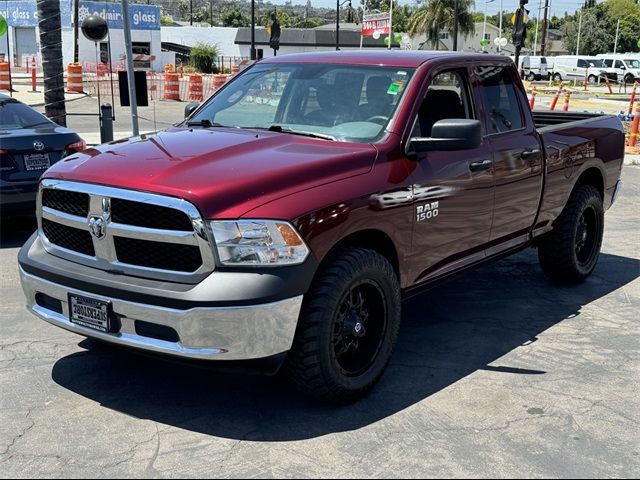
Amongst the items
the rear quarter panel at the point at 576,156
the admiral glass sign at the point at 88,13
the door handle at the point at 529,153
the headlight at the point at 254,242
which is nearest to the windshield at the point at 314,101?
the headlight at the point at 254,242

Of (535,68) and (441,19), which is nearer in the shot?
(535,68)

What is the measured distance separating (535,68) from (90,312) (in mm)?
64557

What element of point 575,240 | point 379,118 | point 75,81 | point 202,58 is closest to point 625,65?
point 202,58

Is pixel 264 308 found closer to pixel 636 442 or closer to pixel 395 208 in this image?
pixel 395 208

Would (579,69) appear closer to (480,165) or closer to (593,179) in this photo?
A: (593,179)

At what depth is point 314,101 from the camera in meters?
5.11

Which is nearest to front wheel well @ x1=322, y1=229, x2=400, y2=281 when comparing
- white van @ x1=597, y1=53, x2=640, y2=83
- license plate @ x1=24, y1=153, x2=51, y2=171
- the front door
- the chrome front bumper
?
the front door

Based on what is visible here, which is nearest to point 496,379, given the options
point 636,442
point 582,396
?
Answer: point 582,396

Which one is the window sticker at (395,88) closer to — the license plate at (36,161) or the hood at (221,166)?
the hood at (221,166)

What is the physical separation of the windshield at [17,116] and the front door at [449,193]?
512 cm

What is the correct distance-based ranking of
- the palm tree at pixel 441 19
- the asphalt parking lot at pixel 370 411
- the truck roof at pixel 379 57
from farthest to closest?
the palm tree at pixel 441 19 → the truck roof at pixel 379 57 → the asphalt parking lot at pixel 370 411

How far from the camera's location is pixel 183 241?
3.73 meters

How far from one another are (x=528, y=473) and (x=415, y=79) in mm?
2572

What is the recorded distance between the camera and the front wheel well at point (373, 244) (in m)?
4.20
